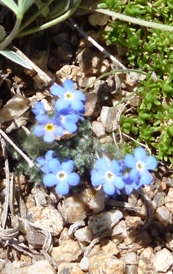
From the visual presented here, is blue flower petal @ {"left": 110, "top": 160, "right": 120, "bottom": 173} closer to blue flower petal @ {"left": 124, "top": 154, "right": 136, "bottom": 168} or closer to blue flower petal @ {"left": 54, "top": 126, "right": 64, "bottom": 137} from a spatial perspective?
blue flower petal @ {"left": 124, "top": 154, "right": 136, "bottom": 168}

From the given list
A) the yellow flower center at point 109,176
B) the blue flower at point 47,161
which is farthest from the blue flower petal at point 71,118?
the yellow flower center at point 109,176

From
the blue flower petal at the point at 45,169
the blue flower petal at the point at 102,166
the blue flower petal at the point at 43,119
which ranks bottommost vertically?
the blue flower petal at the point at 102,166

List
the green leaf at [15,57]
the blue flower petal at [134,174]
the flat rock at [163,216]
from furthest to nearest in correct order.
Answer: the flat rock at [163,216]
the green leaf at [15,57]
the blue flower petal at [134,174]

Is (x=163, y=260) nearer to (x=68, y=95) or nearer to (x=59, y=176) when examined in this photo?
(x=59, y=176)

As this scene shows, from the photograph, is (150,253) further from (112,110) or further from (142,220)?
(112,110)

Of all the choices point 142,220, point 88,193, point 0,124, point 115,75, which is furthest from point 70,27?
point 142,220

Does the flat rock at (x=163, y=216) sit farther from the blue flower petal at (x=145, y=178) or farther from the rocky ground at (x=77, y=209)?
the blue flower petal at (x=145, y=178)
